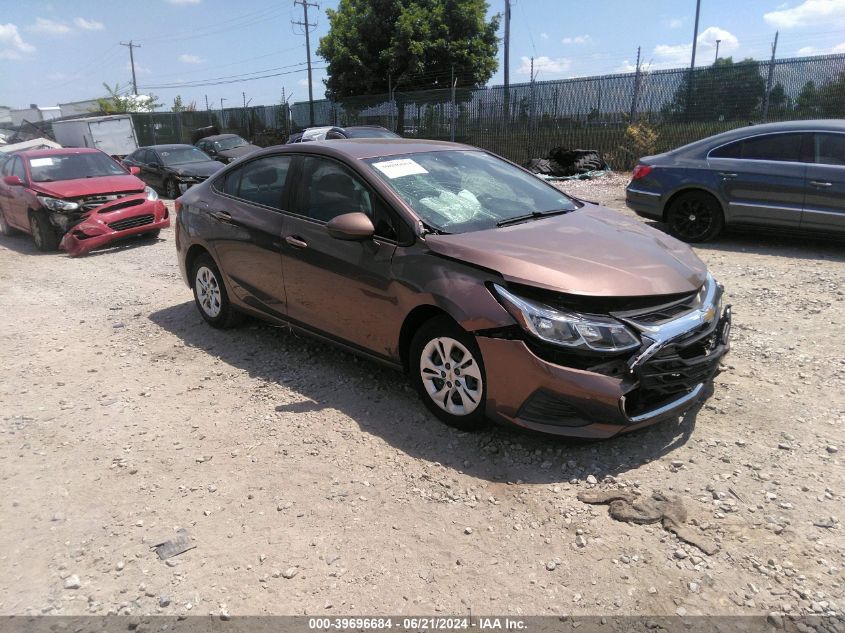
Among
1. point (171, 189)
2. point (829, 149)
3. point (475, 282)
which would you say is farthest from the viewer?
point (171, 189)

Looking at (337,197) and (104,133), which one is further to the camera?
(104,133)

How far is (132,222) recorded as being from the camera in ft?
33.3

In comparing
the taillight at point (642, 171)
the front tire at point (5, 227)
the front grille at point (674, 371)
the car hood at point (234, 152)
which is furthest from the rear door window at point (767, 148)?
the car hood at point (234, 152)

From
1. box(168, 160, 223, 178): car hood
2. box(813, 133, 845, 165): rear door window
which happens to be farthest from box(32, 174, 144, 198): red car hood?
box(813, 133, 845, 165): rear door window

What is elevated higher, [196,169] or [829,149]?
[829,149]

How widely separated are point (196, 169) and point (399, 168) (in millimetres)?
13200

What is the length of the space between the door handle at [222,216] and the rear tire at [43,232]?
6.34 meters

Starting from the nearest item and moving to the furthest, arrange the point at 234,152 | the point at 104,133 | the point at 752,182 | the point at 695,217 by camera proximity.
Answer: the point at 752,182 < the point at 695,217 < the point at 234,152 < the point at 104,133

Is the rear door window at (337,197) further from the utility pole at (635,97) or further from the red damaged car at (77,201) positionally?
the utility pole at (635,97)

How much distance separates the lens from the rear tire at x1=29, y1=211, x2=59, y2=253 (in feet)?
33.3

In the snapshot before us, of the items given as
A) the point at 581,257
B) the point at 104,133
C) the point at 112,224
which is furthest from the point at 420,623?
the point at 104,133

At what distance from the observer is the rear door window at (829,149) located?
7487 mm

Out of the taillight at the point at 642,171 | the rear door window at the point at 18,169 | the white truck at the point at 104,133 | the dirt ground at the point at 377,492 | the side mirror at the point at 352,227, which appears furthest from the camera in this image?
the white truck at the point at 104,133

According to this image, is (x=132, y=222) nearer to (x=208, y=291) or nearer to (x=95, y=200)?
(x=95, y=200)
